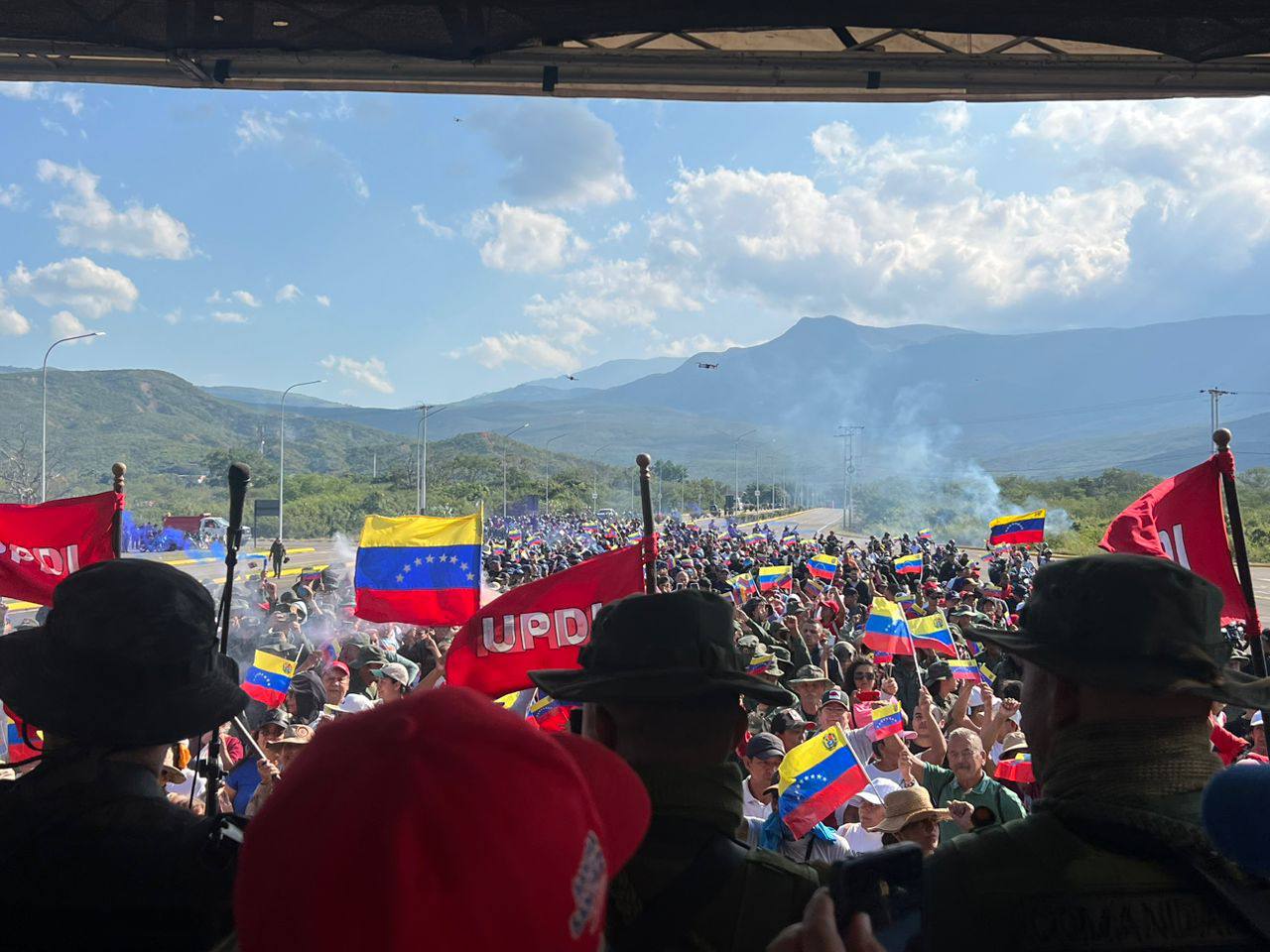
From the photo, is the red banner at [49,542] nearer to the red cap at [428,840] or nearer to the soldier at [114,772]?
the soldier at [114,772]

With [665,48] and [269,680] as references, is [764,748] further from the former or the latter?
[269,680]

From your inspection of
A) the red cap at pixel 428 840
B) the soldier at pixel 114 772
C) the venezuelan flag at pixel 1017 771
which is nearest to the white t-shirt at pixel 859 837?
the venezuelan flag at pixel 1017 771

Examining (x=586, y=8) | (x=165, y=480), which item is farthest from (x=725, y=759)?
(x=165, y=480)

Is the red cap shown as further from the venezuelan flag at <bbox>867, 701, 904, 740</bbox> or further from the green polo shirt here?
the venezuelan flag at <bbox>867, 701, 904, 740</bbox>

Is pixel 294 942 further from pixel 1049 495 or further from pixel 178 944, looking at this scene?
pixel 1049 495

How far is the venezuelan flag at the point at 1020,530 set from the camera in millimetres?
17594

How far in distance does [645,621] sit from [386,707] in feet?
4.00

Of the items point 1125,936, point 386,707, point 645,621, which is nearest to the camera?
point 386,707

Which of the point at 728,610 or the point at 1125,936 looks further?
the point at 728,610

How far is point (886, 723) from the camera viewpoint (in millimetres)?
6781

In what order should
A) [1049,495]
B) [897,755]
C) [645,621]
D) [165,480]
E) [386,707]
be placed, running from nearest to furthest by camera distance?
[386,707]
[645,621]
[897,755]
[1049,495]
[165,480]

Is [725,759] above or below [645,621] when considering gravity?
below

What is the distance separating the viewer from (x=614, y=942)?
1.83 m

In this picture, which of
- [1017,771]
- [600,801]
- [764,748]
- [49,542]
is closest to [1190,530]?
[1017,771]
